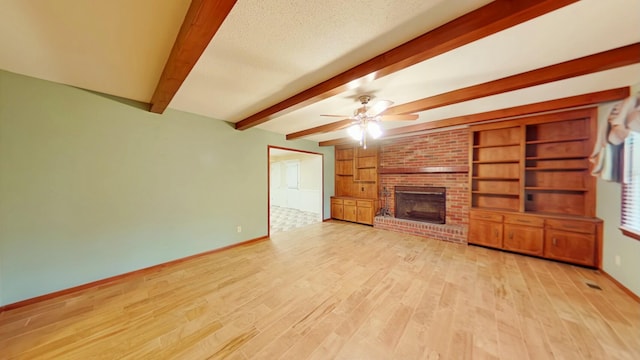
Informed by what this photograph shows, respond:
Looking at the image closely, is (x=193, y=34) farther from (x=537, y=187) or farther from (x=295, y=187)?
(x=295, y=187)

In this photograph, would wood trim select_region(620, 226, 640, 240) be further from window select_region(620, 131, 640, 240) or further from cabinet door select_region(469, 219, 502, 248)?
cabinet door select_region(469, 219, 502, 248)

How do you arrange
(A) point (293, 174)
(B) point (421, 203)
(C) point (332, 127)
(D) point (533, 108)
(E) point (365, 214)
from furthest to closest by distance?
(A) point (293, 174)
(E) point (365, 214)
(B) point (421, 203)
(C) point (332, 127)
(D) point (533, 108)

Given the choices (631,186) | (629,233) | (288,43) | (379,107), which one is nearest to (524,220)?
(629,233)

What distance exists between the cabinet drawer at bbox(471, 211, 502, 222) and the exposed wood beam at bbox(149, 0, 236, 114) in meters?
4.68

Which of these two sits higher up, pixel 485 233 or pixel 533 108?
pixel 533 108

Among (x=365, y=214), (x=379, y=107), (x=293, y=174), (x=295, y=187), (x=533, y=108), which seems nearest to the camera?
(x=379, y=107)

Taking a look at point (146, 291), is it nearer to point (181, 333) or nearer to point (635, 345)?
point (181, 333)

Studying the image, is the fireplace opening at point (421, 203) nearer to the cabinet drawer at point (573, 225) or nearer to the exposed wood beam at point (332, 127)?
the cabinet drawer at point (573, 225)

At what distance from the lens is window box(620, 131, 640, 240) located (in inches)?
86.4

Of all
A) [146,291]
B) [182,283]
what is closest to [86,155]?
[146,291]

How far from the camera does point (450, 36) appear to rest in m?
1.34

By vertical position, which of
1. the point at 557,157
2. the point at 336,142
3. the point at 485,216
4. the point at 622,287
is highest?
the point at 336,142

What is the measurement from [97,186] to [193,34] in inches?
97.9

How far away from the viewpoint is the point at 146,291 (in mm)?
2311
